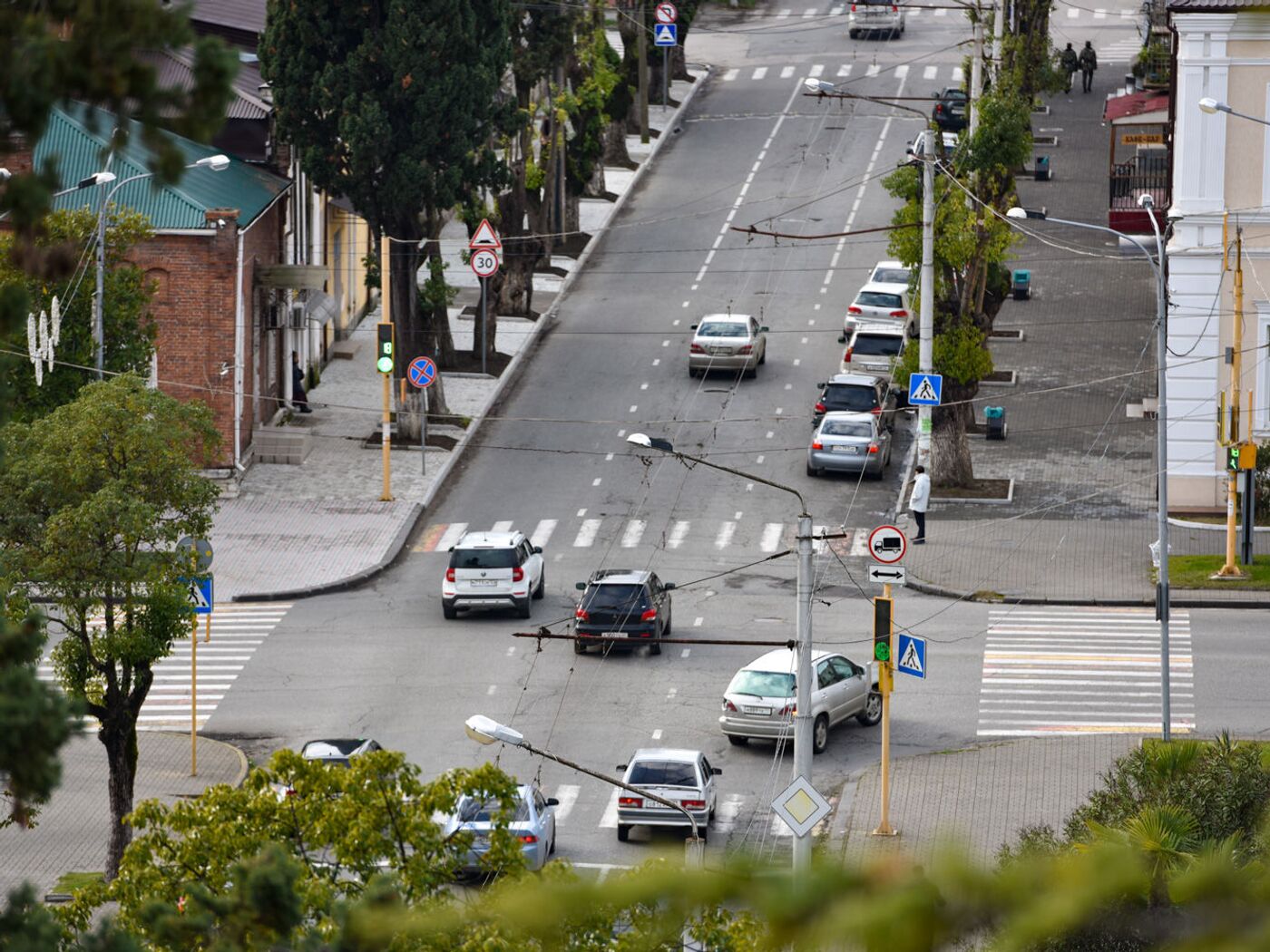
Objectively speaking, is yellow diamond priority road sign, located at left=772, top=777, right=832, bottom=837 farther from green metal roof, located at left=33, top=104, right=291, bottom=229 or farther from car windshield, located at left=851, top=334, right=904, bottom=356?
car windshield, located at left=851, top=334, right=904, bottom=356

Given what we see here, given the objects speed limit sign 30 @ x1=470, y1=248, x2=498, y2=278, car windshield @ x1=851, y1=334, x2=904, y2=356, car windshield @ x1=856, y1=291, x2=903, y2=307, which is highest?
speed limit sign 30 @ x1=470, y1=248, x2=498, y2=278

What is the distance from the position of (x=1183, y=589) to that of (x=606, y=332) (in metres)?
24.0

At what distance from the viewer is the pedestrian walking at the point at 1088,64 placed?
84.5 metres

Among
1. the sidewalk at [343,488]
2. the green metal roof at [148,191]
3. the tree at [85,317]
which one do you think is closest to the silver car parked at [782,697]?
the sidewalk at [343,488]

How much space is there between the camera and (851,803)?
101ft

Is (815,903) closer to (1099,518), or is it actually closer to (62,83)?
(62,83)

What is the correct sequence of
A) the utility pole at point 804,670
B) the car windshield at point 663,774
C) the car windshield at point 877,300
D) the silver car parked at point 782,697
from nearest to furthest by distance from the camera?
the utility pole at point 804,670 < the car windshield at point 663,774 < the silver car parked at point 782,697 < the car windshield at point 877,300

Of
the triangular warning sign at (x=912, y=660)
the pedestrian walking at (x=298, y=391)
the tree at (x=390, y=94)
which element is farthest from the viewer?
the pedestrian walking at (x=298, y=391)

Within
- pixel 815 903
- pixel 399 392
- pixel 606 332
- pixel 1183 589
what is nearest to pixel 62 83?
pixel 815 903

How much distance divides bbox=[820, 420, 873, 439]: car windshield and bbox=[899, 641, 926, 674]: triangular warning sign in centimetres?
1892

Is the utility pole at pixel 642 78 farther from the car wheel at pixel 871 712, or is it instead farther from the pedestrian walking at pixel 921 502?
the car wheel at pixel 871 712

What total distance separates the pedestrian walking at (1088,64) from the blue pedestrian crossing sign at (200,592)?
58.4 m

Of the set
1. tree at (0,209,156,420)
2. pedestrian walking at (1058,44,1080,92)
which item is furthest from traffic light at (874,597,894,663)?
pedestrian walking at (1058,44,1080,92)

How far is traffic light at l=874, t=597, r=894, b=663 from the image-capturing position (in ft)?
93.0
